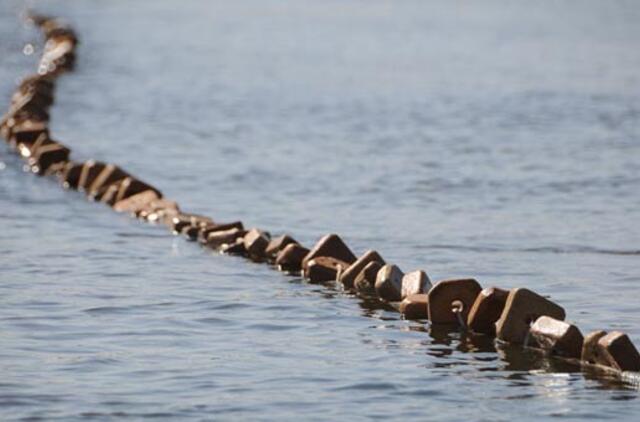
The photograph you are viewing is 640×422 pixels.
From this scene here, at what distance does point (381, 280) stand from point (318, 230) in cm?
460

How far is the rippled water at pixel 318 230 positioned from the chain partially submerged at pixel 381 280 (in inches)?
8.6

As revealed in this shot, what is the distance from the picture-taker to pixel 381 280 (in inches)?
595

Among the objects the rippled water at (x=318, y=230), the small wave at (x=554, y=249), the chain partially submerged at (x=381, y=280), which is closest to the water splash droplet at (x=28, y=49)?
the rippled water at (x=318, y=230)

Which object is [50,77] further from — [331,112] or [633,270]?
[633,270]

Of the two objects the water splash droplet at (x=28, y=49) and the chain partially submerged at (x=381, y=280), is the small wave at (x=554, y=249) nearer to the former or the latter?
the chain partially submerged at (x=381, y=280)

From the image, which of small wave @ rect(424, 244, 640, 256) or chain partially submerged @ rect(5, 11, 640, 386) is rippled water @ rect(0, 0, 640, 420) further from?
chain partially submerged @ rect(5, 11, 640, 386)

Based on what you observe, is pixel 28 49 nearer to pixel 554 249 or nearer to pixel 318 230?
pixel 318 230

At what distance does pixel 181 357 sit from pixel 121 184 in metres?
9.42

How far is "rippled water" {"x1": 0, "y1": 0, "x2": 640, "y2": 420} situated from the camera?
11.6 m

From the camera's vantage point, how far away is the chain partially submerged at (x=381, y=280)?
12.5 metres

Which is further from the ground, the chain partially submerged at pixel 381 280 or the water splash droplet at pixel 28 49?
the water splash droplet at pixel 28 49

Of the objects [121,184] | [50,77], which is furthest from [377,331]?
[50,77]

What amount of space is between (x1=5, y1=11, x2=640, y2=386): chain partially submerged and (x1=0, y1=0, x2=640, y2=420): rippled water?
0.22m

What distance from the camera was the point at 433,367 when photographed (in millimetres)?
12328
